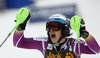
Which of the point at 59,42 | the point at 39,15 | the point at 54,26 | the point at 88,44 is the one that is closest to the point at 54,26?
the point at 54,26

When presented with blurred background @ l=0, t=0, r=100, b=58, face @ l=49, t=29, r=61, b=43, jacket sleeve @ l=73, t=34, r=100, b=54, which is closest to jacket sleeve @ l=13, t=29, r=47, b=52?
face @ l=49, t=29, r=61, b=43

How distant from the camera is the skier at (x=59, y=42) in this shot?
2.43 metres

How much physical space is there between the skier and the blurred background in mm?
890

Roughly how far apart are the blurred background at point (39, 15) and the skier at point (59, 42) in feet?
2.92

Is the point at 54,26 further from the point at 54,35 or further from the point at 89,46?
the point at 89,46

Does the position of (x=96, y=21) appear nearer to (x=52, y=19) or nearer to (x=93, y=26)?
(x=93, y=26)

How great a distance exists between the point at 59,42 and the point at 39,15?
165cm

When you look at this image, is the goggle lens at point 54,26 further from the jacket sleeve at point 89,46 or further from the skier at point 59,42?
the jacket sleeve at point 89,46

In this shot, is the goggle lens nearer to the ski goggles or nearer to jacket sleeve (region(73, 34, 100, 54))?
the ski goggles

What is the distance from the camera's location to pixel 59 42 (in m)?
2.52

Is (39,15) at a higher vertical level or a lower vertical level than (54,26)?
lower

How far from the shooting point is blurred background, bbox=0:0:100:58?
11.9 ft

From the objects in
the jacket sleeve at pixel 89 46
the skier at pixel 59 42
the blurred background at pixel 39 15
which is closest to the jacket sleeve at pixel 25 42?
the skier at pixel 59 42

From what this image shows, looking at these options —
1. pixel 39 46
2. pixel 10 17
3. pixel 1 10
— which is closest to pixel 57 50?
pixel 39 46
